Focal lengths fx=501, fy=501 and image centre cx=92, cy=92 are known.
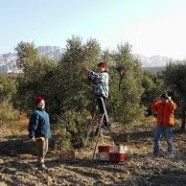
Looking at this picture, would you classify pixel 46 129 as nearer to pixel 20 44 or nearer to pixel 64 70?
pixel 64 70

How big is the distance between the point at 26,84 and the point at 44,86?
3.15 ft

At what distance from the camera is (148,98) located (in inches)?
1516

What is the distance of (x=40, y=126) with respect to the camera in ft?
41.8

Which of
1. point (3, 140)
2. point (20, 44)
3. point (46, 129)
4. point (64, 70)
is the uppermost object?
point (20, 44)

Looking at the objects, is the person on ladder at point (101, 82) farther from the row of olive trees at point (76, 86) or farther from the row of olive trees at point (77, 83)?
the row of olive trees at point (77, 83)

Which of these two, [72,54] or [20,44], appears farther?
[20,44]

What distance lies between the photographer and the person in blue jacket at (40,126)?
12523mm

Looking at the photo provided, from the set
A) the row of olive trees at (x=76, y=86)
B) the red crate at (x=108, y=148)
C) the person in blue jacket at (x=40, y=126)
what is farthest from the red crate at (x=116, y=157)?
the row of olive trees at (x=76, y=86)

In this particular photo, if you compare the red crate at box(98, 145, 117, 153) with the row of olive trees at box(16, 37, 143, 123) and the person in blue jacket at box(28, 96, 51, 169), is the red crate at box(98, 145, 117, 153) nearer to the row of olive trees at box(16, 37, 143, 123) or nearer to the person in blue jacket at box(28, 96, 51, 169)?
the person in blue jacket at box(28, 96, 51, 169)

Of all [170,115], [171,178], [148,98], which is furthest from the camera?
[148,98]

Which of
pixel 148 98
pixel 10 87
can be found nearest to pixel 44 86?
pixel 148 98

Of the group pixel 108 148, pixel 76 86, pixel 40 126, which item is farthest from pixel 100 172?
pixel 76 86

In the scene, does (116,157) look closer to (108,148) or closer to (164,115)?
(108,148)

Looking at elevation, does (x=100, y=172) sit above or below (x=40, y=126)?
below
